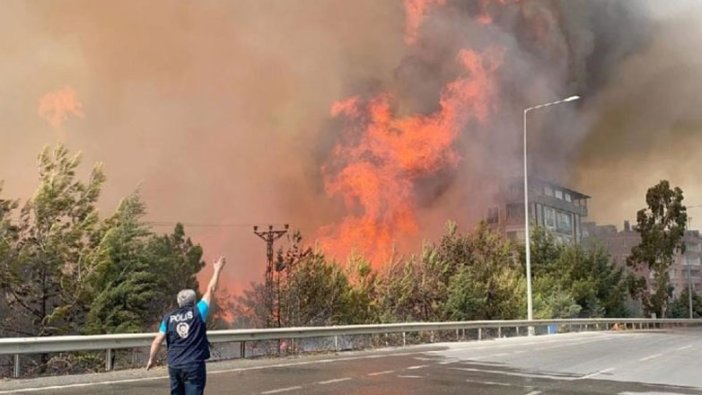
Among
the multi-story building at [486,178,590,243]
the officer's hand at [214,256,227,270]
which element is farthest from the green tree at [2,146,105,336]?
the multi-story building at [486,178,590,243]

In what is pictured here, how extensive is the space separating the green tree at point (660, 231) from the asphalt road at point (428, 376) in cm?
5115

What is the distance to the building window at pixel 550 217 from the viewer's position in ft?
331

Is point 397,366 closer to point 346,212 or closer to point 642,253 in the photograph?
point 346,212

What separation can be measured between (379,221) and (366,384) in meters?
42.9

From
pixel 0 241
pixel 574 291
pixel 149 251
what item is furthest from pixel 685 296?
pixel 0 241

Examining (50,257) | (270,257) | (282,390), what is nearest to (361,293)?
(270,257)

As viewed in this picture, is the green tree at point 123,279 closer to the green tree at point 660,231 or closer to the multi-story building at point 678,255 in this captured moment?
the green tree at point 660,231

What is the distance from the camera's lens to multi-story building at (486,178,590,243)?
79.2m

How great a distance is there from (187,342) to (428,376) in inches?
314

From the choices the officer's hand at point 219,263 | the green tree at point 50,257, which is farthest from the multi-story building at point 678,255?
the officer's hand at point 219,263

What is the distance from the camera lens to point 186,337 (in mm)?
5668

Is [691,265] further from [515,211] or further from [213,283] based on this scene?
[213,283]

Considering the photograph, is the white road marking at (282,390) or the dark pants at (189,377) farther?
the white road marking at (282,390)

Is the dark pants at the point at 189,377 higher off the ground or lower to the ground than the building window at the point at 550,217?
lower
